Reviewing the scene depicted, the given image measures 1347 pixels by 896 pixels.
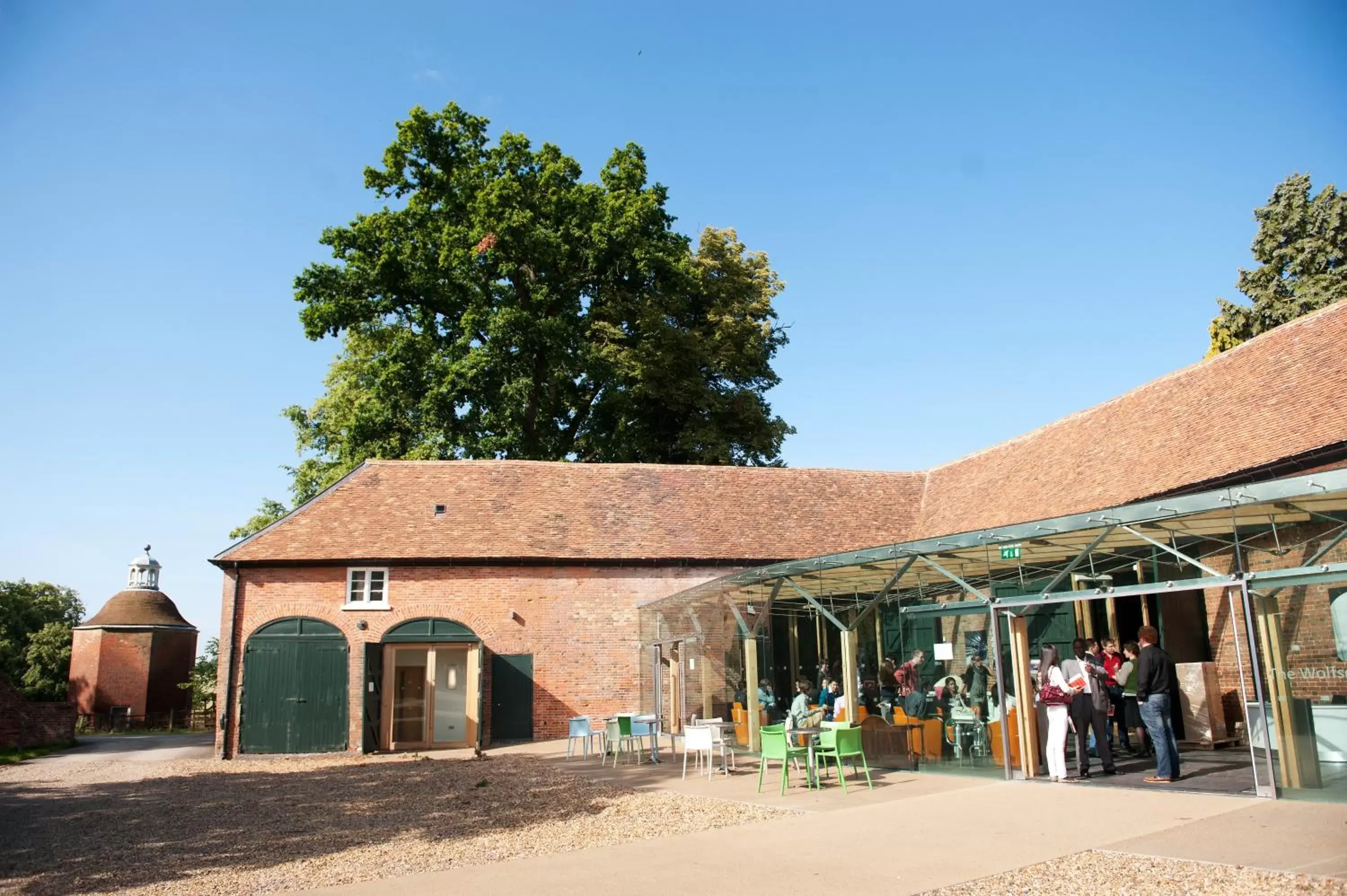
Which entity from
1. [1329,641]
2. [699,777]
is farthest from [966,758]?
[1329,641]

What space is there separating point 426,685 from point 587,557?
4500 millimetres

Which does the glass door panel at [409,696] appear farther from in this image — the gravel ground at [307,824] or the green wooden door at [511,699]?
the gravel ground at [307,824]

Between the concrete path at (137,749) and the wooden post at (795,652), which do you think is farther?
the concrete path at (137,749)

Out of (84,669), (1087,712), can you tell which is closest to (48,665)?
(84,669)

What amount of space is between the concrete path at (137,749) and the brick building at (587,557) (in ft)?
10.0

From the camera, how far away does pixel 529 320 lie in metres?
29.4

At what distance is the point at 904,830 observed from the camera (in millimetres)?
8828

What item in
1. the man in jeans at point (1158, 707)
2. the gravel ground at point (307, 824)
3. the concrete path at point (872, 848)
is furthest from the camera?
the man in jeans at point (1158, 707)

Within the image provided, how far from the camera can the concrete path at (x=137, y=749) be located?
2159 centimetres

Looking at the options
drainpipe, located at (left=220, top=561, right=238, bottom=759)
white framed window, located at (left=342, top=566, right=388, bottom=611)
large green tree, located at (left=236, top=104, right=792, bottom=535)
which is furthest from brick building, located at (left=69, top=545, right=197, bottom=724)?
white framed window, located at (left=342, top=566, right=388, bottom=611)

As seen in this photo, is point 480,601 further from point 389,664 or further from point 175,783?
point 175,783

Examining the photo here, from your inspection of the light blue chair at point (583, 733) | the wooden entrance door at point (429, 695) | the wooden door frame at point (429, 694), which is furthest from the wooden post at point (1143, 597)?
the wooden entrance door at point (429, 695)

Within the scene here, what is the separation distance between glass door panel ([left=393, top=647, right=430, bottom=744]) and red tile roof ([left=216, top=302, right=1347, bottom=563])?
7.31 feet

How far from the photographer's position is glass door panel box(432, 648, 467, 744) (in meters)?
21.1
